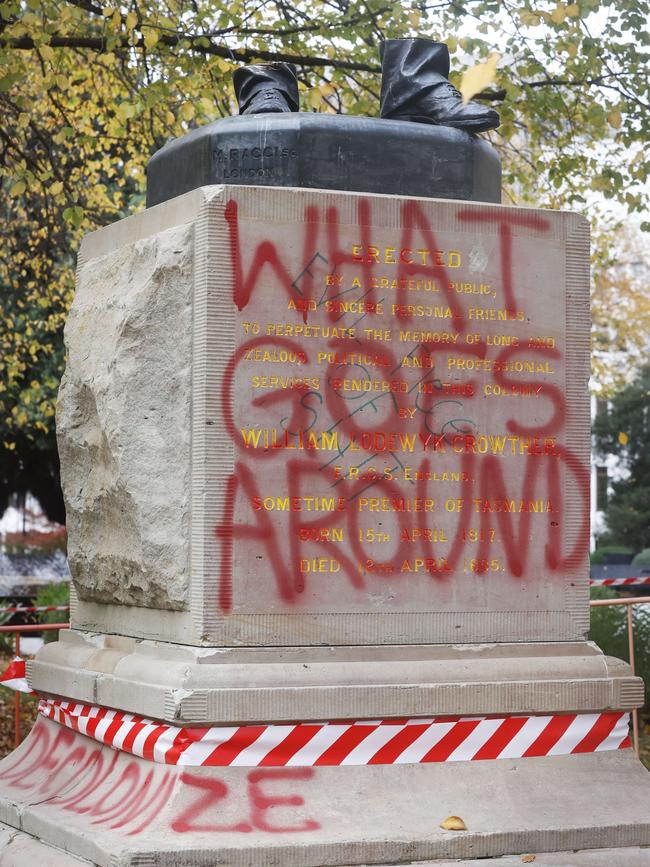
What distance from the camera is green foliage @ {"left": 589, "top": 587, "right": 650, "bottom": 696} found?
10812mm

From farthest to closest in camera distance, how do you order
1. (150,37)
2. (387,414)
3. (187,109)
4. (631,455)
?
(631,455)
(187,109)
(150,37)
(387,414)

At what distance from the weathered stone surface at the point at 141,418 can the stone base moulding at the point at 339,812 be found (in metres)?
0.77

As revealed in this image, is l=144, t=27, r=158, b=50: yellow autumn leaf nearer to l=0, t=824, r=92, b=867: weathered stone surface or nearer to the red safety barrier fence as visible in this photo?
the red safety barrier fence

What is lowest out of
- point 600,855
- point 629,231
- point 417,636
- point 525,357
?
point 600,855

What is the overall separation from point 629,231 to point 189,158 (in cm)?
3236

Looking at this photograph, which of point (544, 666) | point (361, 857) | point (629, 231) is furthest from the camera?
point (629, 231)

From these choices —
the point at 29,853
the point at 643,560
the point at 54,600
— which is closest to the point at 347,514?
the point at 29,853

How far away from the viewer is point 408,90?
20.3 feet

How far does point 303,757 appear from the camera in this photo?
524 cm


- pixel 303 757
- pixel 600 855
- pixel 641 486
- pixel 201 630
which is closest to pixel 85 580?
pixel 201 630

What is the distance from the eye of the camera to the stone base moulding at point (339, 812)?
16.1 feet

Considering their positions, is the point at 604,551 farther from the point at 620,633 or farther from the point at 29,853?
the point at 29,853

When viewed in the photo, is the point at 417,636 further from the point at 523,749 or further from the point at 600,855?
the point at 600,855

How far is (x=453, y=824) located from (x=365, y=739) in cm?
46
